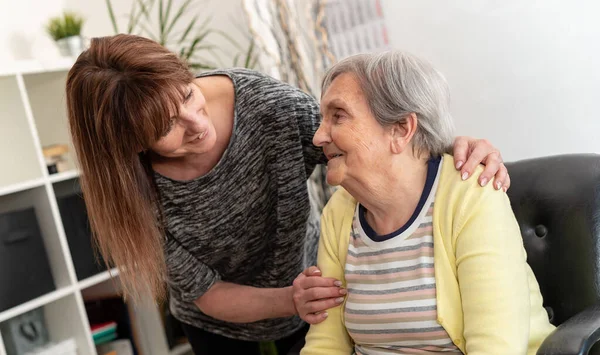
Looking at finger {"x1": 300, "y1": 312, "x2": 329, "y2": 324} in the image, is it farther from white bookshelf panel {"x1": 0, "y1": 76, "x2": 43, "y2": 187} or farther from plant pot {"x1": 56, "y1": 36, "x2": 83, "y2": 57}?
plant pot {"x1": 56, "y1": 36, "x2": 83, "y2": 57}

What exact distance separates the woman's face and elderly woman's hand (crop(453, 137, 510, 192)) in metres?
0.56

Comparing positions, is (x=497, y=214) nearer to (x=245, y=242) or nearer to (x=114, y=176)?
(x=245, y=242)

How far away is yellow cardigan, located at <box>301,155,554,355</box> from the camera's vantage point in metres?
1.29

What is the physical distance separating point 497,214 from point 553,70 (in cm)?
109

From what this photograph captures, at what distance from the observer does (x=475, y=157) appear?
1.42 metres

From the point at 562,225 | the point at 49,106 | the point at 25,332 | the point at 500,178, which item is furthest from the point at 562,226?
the point at 49,106

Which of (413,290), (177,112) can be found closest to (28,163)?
(177,112)

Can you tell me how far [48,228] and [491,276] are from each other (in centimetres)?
199

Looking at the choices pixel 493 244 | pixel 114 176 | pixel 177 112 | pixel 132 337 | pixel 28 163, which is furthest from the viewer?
pixel 132 337

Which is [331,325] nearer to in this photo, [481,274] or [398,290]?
[398,290]

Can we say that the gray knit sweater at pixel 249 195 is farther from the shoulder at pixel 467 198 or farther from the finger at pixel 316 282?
the shoulder at pixel 467 198

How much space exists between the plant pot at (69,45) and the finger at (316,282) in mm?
1781

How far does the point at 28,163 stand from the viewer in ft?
9.05

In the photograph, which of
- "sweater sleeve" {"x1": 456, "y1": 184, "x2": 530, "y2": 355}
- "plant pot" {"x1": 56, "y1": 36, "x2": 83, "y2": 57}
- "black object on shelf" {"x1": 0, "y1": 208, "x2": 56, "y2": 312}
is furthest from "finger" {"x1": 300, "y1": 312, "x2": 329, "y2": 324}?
"plant pot" {"x1": 56, "y1": 36, "x2": 83, "y2": 57}
